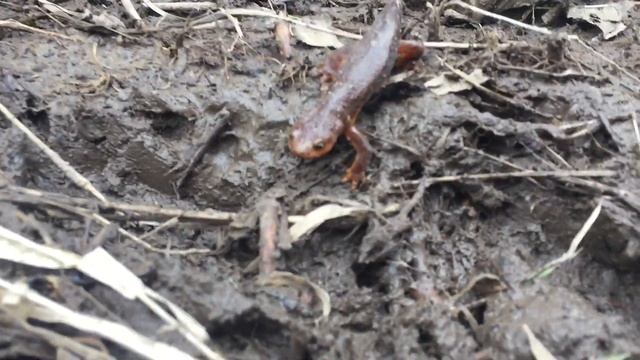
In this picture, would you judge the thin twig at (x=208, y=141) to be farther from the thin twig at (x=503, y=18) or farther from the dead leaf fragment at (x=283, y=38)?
the thin twig at (x=503, y=18)

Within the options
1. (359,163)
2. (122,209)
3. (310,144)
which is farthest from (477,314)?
(122,209)

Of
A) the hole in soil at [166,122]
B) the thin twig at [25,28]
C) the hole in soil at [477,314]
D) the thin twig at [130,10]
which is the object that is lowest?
the hole in soil at [477,314]

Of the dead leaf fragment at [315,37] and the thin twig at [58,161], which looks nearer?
the thin twig at [58,161]

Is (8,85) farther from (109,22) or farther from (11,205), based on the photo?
(11,205)

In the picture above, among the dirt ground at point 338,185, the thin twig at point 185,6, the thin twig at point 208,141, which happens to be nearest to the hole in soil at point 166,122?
the dirt ground at point 338,185

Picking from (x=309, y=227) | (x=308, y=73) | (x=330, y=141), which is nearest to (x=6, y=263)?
(x=309, y=227)

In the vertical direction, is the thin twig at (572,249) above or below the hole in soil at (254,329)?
below
